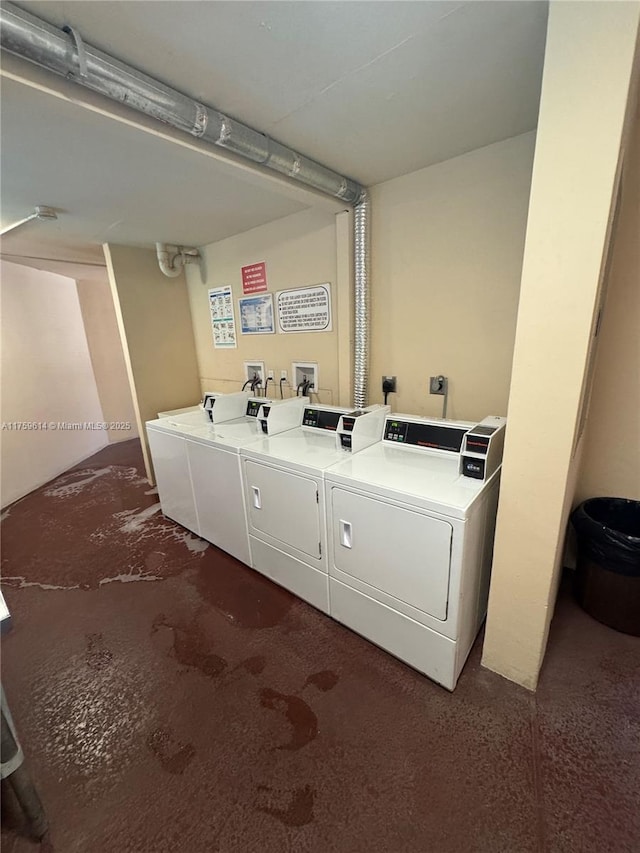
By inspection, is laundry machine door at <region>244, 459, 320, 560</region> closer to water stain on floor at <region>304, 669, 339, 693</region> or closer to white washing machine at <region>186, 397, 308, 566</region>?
white washing machine at <region>186, 397, 308, 566</region>

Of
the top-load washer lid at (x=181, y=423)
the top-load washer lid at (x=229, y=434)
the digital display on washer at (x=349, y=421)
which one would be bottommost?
the top-load washer lid at (x=229, y=434)

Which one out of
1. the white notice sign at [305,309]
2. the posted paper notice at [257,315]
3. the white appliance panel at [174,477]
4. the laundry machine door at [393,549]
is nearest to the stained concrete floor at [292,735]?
the laundry machine door at [393,549]

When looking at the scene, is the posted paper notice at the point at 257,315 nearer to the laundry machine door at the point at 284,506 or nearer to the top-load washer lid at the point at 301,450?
the top-load washer lid at the point at 301,450

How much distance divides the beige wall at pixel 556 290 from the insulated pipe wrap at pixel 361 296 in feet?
4.20

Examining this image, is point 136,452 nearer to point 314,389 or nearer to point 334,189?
point 314,389

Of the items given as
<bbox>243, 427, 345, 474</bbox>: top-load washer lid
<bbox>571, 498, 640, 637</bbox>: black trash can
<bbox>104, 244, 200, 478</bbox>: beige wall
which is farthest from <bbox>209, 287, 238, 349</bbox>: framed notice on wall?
<bbox>571, 498, 640, 637</bbox>: black trash can

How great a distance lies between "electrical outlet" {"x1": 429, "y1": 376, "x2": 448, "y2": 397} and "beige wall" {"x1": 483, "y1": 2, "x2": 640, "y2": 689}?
95 centimetres

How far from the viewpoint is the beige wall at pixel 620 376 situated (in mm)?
1598

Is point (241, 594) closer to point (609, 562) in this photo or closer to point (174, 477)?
point (174, 477)

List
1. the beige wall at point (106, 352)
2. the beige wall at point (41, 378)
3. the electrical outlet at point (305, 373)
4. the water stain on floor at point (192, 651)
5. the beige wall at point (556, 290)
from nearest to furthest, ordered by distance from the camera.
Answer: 1. the beige wall at point (556, 290)
2. the water stain on floor at point (192, 651)
3. the electrical outlet at point (305, 373)
4. the beige wall at point (41, 378)
5. the beige wall at point (106, 352)

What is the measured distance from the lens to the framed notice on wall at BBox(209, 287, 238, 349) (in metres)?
3.38

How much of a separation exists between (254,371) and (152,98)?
2.19 metres

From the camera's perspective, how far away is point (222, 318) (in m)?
3.49

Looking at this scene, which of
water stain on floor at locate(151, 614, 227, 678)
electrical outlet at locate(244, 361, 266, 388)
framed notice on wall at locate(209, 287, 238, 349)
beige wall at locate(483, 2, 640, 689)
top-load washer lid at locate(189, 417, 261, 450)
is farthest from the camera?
framed notice on wall at locate(209, 287, 238, 349)
